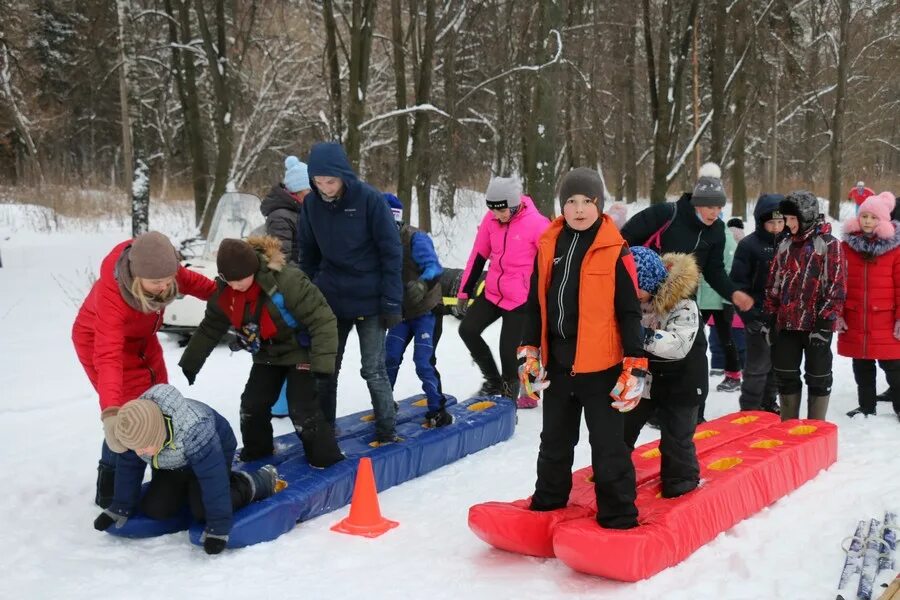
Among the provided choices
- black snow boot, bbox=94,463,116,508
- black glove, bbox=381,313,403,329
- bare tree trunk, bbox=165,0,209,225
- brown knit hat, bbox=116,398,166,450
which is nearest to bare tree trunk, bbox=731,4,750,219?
bare tree trunk, bbox=165,0,209,225

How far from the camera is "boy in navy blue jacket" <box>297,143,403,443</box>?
5199mm

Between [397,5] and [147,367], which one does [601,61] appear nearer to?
[397,5]

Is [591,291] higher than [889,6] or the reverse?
the reverse

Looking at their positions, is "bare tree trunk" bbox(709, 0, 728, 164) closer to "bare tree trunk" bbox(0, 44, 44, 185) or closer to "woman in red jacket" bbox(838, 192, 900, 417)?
"woman in red jacket" bbox(838, 192, 900, 417)

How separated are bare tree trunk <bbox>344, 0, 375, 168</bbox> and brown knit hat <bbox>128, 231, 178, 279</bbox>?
9.12m

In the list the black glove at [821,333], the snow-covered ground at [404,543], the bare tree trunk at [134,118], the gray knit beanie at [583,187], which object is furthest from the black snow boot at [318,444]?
the bare tree trunk at [134,118]

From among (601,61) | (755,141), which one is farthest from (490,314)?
(755,141)

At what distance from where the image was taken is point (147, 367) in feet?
15.0

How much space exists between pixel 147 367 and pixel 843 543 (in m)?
3.85

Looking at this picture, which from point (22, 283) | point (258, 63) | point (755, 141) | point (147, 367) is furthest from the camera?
point (755, 141)

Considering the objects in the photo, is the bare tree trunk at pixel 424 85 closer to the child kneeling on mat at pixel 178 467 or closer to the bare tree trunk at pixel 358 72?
the bare tree trunk at pixel 358 72

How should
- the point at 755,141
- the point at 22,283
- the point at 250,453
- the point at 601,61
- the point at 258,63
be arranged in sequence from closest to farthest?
the point at 250,453
the point at 22,283
the point at 601,61
the point at 258,63
the point at 755,141

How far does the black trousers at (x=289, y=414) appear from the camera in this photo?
4.88 meters

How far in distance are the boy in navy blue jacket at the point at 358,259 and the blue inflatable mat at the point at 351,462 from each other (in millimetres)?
257
